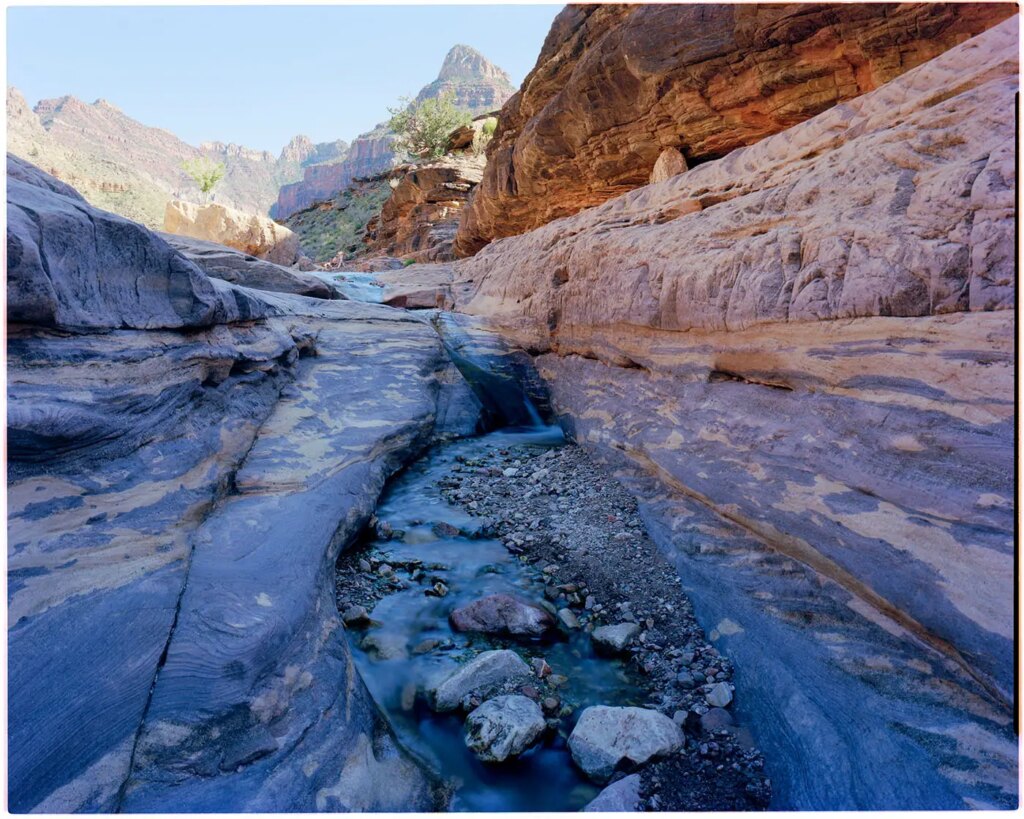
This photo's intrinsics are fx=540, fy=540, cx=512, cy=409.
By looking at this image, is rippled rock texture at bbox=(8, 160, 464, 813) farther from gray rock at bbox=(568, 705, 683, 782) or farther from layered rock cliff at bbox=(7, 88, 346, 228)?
layered rock cliff at bbox=(7, 88, 346, 228)

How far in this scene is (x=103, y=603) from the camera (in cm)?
257

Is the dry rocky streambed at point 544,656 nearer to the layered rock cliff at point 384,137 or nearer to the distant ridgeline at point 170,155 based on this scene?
the distant ridgeline at point 170,155

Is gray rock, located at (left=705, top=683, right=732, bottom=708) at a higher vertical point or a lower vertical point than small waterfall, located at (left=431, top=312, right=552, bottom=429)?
lower

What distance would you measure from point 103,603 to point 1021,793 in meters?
3.87

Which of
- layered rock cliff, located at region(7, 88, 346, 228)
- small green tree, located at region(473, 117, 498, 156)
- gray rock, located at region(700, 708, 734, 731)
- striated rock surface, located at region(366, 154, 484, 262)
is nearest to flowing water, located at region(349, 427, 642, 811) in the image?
gray rock, located at region(700, 708, 734, 731)

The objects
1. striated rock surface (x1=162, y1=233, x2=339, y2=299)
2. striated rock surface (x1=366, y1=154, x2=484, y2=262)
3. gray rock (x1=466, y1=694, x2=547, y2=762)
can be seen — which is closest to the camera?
gray rock (x1=466, y1=694, x2=547, y2=762)

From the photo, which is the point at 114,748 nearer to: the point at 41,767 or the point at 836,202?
the point at 41,767

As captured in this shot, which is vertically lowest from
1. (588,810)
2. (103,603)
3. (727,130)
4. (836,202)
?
(588,810)

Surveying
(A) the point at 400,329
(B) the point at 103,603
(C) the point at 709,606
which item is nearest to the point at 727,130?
(A) the point at 400,329

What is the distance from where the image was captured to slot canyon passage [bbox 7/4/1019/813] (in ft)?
7.50

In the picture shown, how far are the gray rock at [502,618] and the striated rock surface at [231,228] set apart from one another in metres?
19.6

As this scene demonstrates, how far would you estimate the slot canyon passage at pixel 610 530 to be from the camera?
2285mm

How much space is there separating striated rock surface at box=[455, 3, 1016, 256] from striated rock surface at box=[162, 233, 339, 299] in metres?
5.72

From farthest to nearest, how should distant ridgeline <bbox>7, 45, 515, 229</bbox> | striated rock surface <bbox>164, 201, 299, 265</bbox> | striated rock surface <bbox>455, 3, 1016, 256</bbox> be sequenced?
distant ridgeline <bbox>7, 45, 515, 229</bbox> < striated rock surface <bbox>164, 201, 299, 265</bbox> < striated rock surface <bbox>455, 3, 1016, 256</bbox>
